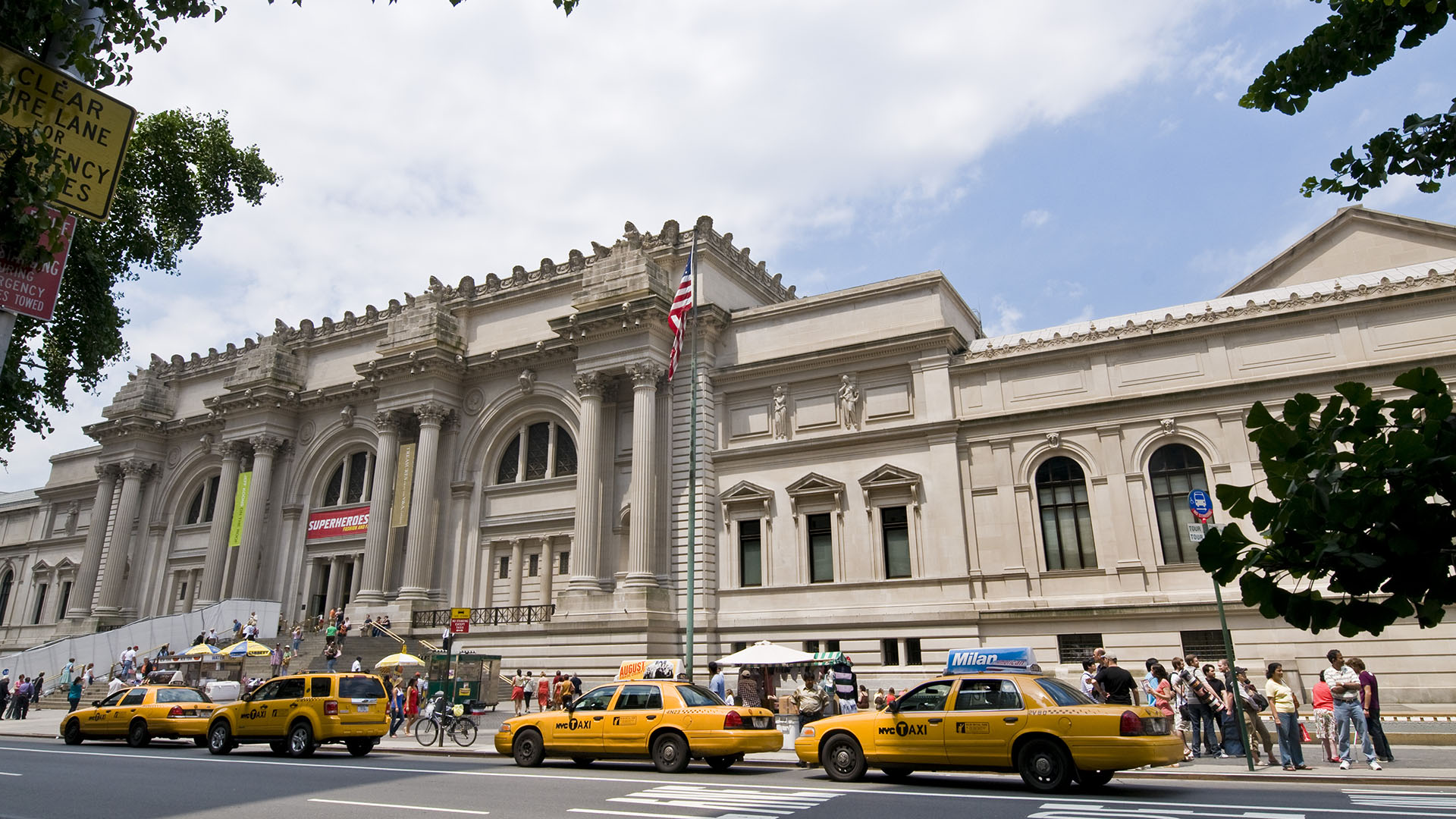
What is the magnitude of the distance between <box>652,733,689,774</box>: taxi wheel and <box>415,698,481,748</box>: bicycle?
301 inches

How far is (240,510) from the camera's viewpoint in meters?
43.5

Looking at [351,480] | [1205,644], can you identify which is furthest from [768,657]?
[351,480]

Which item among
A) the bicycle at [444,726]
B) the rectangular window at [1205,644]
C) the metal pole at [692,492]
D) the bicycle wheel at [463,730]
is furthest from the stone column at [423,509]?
the rectangular window at [1205,644]

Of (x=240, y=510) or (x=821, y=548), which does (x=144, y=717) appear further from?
(x=240, y=510)

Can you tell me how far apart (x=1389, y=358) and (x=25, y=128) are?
29.5 metres

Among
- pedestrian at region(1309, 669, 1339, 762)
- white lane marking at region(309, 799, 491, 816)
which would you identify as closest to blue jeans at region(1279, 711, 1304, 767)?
pedestrian at region(1309, 669, 1339, 762)

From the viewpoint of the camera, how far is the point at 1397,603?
134 inches

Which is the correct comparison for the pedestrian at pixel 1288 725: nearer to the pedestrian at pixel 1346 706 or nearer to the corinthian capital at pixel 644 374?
the pedestrian at pixel 1346 706

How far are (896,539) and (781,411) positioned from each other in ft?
21.1

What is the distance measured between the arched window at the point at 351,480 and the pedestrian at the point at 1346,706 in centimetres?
3900

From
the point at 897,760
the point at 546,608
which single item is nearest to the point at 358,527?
the point at 546,608

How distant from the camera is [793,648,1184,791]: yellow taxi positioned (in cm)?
1156

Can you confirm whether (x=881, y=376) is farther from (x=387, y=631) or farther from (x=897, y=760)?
(x=387, y=631)

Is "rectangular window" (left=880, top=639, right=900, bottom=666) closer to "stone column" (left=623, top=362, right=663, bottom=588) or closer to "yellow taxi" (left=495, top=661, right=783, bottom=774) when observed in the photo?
"stone column" (left=623, top=362, right=663, bottom=588)
